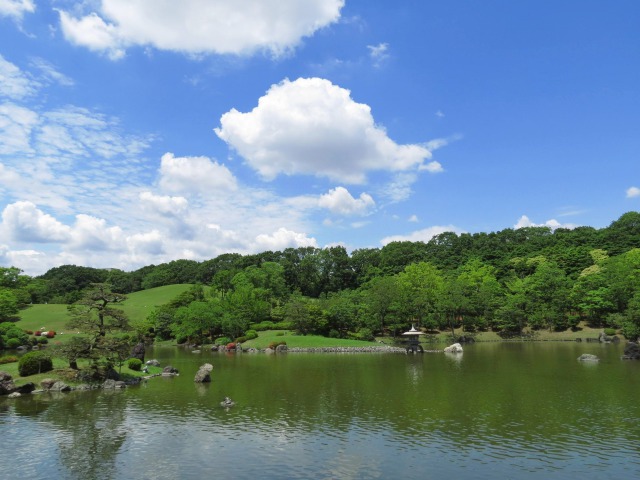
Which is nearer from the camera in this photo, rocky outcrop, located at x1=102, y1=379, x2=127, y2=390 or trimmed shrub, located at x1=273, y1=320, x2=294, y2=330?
rocky outcrop, located at x1=102, y1=379, x2=127, y2=390

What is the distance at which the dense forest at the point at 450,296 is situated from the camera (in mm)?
94250

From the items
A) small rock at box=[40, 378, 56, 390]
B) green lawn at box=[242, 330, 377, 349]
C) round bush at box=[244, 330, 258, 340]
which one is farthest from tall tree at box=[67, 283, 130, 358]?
round bush at box=[244, 330, 258, 340]

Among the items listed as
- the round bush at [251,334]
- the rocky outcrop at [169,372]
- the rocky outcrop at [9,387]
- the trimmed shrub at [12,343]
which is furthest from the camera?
the round bush at [251,334]

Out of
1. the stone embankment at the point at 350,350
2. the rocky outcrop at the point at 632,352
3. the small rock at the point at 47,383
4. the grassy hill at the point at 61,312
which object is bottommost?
the stone embankment at the point at 350,350

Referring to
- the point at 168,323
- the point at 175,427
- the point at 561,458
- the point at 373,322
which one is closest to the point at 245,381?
the point at 175,427

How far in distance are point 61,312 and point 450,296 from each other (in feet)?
338

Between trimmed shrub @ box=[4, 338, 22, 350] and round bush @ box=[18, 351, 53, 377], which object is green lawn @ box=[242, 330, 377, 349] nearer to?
round bush @ box=[18, 351, 53, 377]

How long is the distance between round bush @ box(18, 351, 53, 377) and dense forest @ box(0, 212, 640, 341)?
4990 cm

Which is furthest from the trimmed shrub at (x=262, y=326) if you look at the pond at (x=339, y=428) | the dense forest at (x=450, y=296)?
the pond at (x=339, y=428)

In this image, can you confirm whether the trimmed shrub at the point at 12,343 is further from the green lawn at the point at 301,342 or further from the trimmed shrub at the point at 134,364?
the trimmed shrub at the point at 134,364

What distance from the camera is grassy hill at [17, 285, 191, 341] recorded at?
106750mm

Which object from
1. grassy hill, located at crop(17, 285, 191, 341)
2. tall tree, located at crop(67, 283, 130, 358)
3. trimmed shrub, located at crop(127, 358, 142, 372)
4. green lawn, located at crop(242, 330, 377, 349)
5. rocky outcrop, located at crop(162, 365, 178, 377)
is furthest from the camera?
grassy hill, located at crop(17, 285, 191, 341)

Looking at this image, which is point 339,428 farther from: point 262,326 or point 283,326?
point 283,326

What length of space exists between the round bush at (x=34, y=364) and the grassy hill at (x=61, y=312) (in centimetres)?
4974
